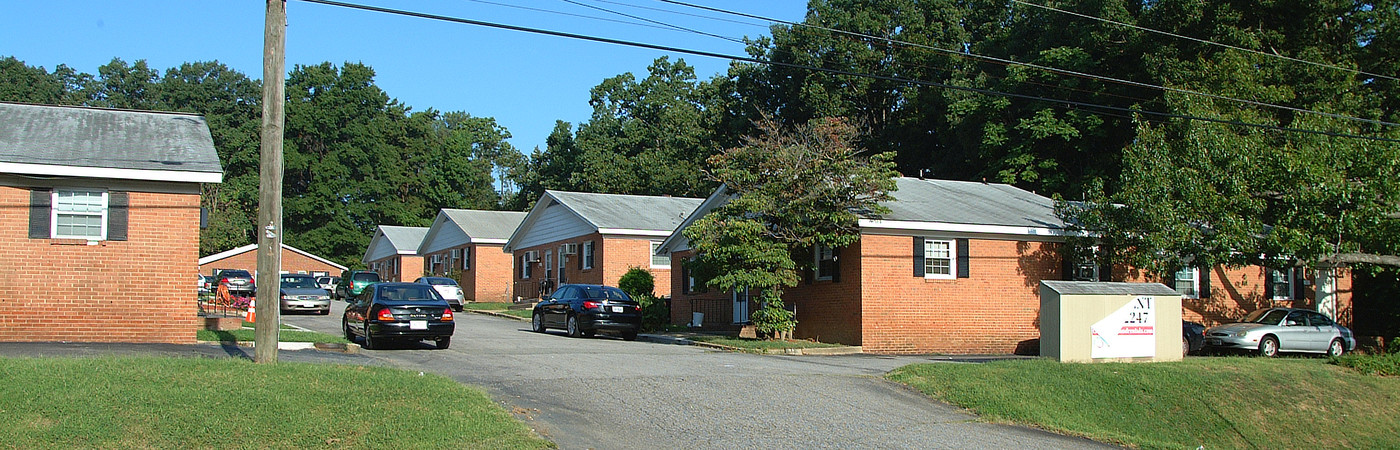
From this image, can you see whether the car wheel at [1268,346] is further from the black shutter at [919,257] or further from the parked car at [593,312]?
the parked car at [593,312]

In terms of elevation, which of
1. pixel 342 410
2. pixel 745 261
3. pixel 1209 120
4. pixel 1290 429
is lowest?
pixel 1290 429

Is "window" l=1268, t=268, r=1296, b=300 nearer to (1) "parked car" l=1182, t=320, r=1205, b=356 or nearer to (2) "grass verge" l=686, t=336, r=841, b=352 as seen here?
(1) "parked car" l=1182, t=320, r=1205, b=356

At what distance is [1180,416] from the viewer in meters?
16.3

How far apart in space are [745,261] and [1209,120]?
34.4ft

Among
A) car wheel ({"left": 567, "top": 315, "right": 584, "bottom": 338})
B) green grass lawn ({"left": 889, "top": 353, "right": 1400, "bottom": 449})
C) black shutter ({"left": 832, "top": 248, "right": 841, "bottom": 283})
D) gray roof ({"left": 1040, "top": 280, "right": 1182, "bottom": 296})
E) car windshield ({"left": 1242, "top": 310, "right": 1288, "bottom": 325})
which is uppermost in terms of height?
black shutter ({"left": 832, "top": 248, "right": 841, "bottom": 283})

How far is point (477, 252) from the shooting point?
2020 inches

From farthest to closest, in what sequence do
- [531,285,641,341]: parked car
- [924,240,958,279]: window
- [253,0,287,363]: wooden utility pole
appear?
[531,285,641,341]: parked car → [924,240,958,279]: window → [253,0,287,363]: wooden utility pole

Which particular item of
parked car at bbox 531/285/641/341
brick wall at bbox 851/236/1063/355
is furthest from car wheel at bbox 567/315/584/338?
brick wall at bbox 851/236/1063/355

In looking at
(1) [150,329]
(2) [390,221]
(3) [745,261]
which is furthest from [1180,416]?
(2) [390,221]

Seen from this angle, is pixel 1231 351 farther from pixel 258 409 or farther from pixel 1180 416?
pixel 258 409

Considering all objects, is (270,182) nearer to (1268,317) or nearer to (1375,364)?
(1375,364)

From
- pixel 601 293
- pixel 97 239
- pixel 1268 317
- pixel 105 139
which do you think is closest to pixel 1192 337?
pixel 1268 317

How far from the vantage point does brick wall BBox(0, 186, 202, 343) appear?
58.2 ft

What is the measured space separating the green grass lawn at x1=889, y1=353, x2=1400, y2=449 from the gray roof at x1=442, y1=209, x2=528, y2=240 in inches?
1474
